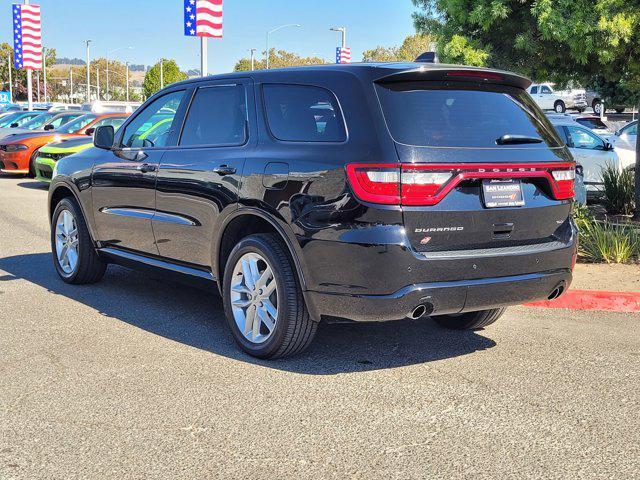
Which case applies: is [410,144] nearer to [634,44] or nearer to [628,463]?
[628,463]

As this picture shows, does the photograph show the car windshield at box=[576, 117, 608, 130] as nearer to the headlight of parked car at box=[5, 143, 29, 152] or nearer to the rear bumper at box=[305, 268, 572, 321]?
the headlight of parked car at box=[5, 143, 29, 152]

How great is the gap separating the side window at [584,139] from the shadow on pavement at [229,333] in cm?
949

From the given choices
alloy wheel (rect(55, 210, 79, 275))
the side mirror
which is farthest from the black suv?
alloy wheel (rect(55, 210, 79, 275))

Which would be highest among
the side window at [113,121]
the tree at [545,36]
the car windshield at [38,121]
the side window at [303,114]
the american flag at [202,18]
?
the american flag at [202,18]

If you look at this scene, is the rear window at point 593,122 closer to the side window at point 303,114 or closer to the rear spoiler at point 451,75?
the rear spoiler at point 451,75

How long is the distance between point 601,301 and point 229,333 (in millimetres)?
3139

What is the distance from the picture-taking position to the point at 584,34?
9.27 m

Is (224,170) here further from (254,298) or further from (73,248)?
(73,248)

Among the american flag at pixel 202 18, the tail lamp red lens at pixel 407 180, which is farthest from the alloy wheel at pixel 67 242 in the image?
the american flag at pixel 202 18

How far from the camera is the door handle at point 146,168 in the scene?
247 inches

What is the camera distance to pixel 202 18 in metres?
18.8

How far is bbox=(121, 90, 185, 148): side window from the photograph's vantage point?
6383mm

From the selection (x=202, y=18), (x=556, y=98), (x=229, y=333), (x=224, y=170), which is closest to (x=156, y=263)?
(x=229, y=333)

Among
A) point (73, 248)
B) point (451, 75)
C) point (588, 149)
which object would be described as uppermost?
point (451, 75)
